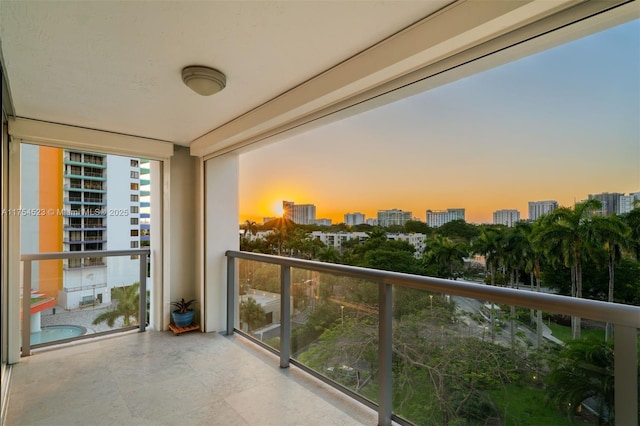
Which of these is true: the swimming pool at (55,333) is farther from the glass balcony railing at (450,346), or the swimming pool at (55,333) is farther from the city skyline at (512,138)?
the city skyline at (512,138)

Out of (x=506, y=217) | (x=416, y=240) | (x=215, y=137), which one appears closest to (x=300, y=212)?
(x=215, y=137)

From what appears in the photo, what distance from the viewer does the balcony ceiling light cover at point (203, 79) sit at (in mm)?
1872

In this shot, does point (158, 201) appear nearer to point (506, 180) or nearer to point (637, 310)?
point (506, 180)

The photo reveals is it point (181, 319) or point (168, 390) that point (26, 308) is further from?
point (168, 390)

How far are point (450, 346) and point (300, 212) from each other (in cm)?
212

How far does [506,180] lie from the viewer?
1708mm

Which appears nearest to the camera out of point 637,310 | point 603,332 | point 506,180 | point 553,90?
point 637,310

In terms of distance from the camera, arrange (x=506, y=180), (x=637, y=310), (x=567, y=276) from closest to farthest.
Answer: (x=637, y=310), (x=567, y=276), (x=506, y=180)

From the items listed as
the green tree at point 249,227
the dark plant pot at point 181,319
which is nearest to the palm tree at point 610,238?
the green tree at point 249,227

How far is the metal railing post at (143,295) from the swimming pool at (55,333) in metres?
0.56

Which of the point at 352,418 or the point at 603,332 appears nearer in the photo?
the point at 603,332

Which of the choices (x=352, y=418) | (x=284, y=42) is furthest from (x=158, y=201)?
(x=352, y=418)

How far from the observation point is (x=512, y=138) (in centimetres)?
169

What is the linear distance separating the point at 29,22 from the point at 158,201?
2565 mm
